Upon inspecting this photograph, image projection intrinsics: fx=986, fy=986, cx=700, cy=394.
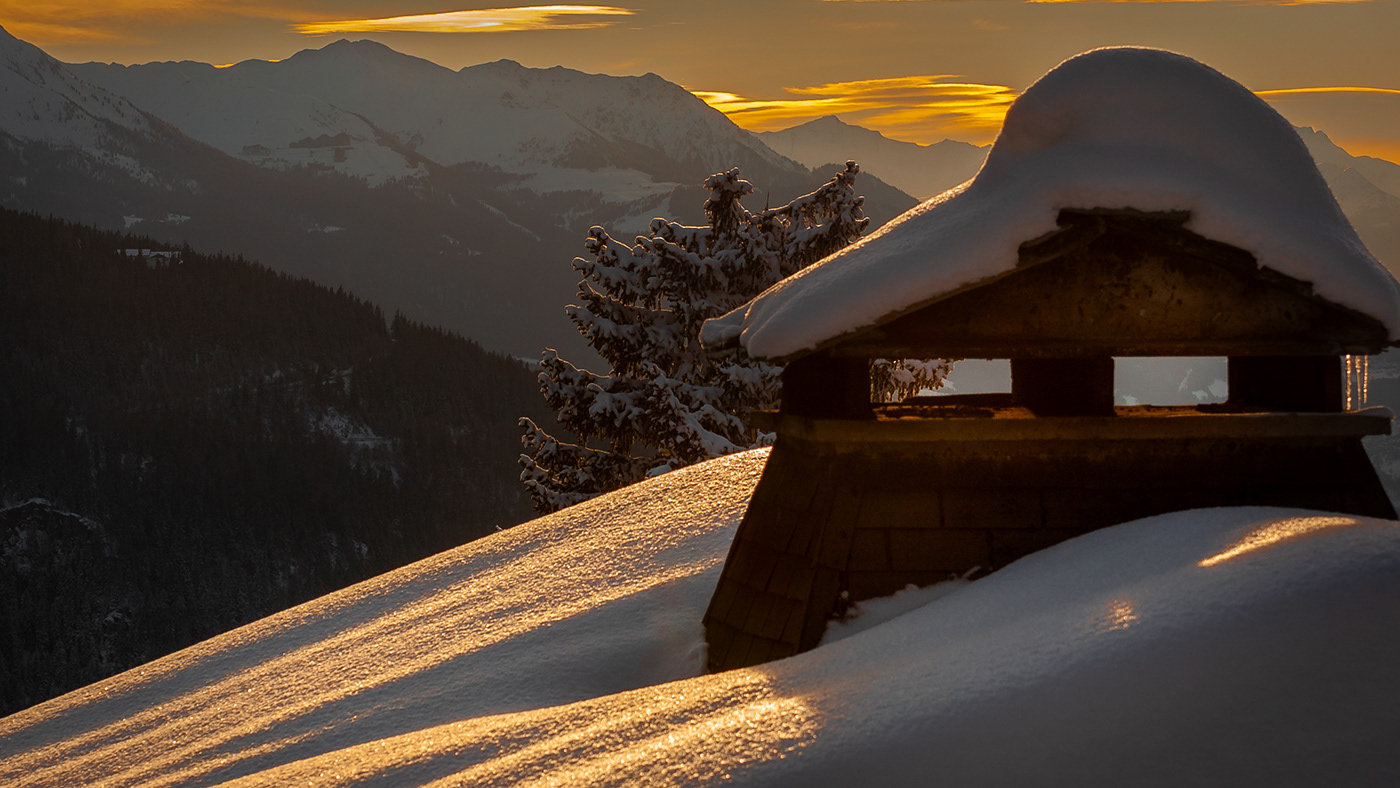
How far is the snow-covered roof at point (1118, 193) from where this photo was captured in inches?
138

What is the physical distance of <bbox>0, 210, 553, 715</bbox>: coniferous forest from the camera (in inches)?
3875

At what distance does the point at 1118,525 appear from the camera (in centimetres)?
364

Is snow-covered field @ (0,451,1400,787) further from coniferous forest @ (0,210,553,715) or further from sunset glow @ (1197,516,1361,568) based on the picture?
coniferous forest @ (0,210,553,715)

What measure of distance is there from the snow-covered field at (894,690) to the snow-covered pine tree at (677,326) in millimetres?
11461

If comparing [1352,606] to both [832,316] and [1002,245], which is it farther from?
[832,316]

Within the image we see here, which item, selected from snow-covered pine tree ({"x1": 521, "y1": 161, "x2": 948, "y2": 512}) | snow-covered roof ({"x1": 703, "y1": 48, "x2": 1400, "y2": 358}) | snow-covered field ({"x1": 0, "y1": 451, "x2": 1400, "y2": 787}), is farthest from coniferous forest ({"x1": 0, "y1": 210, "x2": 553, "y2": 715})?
snow-covered roof ({"x1": 703, "y1": 48, "x2": 1400, "y2": 358})

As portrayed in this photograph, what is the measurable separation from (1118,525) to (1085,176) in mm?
1282

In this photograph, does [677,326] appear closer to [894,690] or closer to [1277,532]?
[1277,532]

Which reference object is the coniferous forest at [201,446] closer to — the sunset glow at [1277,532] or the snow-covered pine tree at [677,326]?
the snow-covered pine tree at [677,326]

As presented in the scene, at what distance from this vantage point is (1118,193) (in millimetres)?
3500

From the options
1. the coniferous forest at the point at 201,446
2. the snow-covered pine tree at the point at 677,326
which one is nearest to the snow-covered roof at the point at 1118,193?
the snow-covered pine tree at the point at 677,326

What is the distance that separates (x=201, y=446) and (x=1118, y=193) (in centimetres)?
13385

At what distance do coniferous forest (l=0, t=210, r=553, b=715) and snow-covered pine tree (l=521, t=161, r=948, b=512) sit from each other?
87292 millimetres

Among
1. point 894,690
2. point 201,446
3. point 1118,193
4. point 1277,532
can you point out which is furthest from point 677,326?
point 201,446
